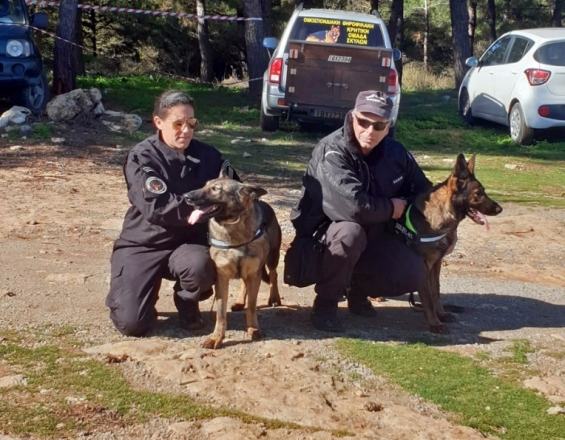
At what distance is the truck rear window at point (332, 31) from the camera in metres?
13.8

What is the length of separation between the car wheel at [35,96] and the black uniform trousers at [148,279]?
8.15 metres

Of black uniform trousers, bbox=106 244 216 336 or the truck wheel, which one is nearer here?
black uniform trousers, bbox=106 244 216 336

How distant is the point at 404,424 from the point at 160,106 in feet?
7.21

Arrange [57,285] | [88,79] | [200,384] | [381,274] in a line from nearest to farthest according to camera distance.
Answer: [200,384], [381,274], [57,285], [88,79]

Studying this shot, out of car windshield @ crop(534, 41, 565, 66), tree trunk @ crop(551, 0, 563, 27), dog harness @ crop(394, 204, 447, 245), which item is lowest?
dog harness @ crop(394, 204, 447, 245)

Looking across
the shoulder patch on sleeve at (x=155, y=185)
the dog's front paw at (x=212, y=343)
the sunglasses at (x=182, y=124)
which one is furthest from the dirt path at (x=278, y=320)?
the sunglasses at (x=182, y=124)

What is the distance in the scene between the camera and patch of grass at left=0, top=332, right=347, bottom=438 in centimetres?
406

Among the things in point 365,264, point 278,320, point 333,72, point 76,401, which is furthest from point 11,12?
point 76,401

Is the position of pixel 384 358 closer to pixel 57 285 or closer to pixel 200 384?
pixel 200 384

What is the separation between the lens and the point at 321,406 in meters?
4.39

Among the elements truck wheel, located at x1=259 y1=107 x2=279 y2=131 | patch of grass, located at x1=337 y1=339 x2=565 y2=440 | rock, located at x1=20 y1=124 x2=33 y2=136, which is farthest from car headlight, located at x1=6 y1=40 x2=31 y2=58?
patch of grass, located at x1=337 y1=339 x2=565 y2=440

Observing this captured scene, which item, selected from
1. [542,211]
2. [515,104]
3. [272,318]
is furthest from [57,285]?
[515,104]

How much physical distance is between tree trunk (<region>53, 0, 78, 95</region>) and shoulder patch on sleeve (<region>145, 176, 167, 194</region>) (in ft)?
33.7

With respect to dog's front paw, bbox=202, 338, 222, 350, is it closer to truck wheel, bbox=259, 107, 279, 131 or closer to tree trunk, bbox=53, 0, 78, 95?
truck wheel, bbox=259, 107, 279, 131
